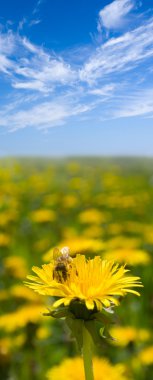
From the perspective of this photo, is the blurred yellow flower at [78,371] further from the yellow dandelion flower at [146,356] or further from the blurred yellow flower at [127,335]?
the blurred yellow flower at [127,335]

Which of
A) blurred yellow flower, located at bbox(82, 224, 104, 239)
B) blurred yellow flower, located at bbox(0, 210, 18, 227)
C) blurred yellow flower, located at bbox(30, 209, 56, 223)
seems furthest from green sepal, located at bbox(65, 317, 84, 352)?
blurred yellow flower, located at bbox(30, 209, 56, 223)

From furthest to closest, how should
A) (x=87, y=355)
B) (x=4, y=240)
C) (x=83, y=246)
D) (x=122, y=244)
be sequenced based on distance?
(x=4, y=240), (x=122, y=244), (x=83, y=246), (x=87, y=355)

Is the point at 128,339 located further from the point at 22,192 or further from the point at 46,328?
the point at 22,192

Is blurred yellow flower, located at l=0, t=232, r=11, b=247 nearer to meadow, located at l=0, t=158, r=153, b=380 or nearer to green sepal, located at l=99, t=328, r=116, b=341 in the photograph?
meadow, located at l=0, t=158, r=153, b=380

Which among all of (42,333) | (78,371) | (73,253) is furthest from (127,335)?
(78,371)

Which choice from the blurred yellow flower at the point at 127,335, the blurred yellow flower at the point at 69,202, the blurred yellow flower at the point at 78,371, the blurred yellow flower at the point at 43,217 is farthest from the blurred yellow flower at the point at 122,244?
the blurred yellow flower at the point at 78,371

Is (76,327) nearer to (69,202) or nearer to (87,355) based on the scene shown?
(87,355)
